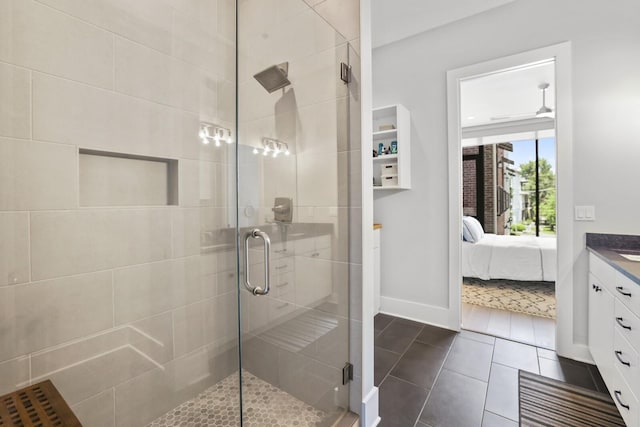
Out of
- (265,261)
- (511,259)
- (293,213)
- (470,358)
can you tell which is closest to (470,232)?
(511,259)

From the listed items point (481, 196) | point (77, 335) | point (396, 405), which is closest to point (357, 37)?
point (77, 335)

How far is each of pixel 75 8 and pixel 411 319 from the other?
3.21 meters

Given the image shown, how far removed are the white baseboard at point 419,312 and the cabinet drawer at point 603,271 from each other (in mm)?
1094

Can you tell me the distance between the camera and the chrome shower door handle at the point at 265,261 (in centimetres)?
127

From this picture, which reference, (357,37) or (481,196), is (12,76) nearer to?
(357,37)

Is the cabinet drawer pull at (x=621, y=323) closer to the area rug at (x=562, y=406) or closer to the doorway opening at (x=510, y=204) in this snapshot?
the area rug at (x=562, y=406)

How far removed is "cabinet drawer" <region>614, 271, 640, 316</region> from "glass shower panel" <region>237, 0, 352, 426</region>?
1296 mm

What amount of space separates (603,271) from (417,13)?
8.06ft

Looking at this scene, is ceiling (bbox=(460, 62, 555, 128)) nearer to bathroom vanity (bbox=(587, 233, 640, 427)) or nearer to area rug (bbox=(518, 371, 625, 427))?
bathroom vanity (bbox=(587, 233, 640, 427))

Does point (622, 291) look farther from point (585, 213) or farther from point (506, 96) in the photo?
point (506, 96)

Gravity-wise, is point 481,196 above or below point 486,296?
above

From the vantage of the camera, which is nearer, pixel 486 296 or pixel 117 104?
pixel 117 104

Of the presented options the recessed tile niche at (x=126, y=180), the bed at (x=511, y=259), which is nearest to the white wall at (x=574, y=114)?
the bed at (x=511, y=259)

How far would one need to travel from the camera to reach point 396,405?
1.72 m
